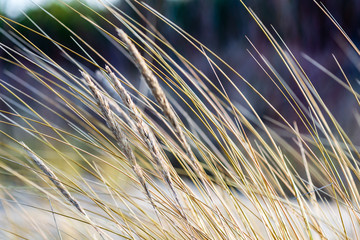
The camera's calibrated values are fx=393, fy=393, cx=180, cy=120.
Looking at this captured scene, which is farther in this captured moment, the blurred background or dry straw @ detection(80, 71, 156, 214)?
the blurred background

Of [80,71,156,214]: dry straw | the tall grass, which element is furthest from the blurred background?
[80,71,156,214]: dry straw

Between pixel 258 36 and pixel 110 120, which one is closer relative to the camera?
pixel 110 120

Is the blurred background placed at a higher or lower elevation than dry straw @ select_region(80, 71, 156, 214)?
higher

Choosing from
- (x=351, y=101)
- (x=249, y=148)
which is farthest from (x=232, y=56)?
(x=249, y=148)

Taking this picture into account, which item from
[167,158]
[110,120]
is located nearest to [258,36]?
[167,158]

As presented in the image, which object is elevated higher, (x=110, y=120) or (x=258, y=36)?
(x=258, y=36)

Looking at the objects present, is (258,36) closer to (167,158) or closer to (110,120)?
(167,158)

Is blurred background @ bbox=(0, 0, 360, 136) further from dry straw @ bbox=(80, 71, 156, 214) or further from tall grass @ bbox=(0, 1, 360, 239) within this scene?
dry straw @ bbox=(80, 71, 156, 214)

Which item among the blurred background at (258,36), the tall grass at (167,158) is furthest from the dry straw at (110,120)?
the blurred background at (258,36)
